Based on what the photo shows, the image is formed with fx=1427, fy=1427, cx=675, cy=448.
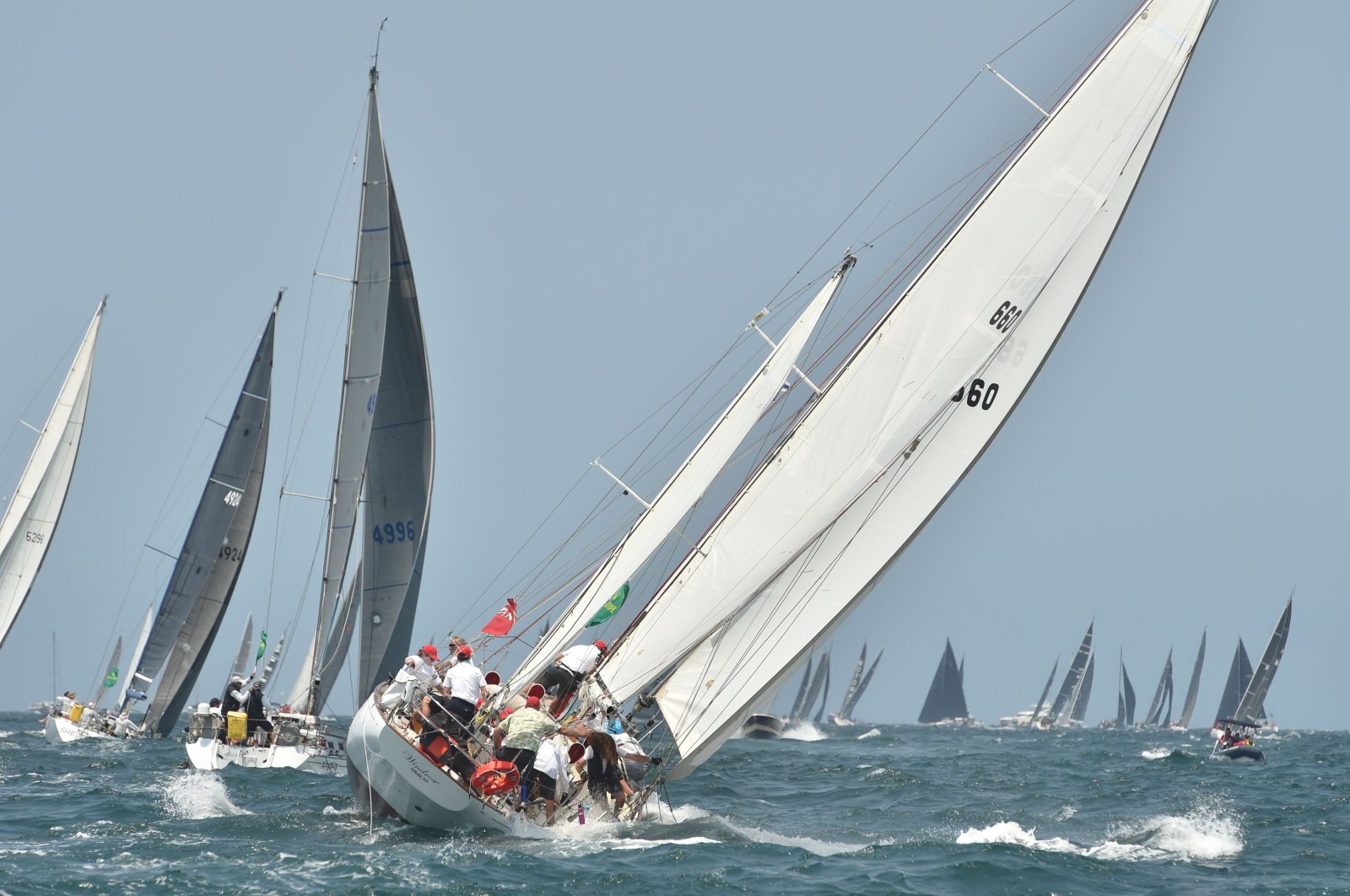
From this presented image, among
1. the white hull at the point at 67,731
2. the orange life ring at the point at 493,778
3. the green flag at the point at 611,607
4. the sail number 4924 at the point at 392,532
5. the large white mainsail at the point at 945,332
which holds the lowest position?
the white hull at the point at 67,731

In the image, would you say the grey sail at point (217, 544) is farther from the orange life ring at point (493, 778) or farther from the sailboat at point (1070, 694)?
the sailboat at point (1070, 694)

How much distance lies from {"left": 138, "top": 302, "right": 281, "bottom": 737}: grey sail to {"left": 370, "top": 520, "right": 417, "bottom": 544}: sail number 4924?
28.8 ft

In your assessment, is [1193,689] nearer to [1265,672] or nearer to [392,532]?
[1265,672]

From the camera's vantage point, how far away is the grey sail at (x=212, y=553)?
1385 inches

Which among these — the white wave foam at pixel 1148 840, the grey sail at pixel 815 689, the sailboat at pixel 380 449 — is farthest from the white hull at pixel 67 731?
the grey sail at pixel 815 689

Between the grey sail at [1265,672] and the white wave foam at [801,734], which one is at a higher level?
the grey sail at [1265,672]

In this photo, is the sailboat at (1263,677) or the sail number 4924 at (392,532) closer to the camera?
the sail number 4924 at (392,532)

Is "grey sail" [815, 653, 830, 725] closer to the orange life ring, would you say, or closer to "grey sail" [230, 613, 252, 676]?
"grey sail" [230, 613, 252, 676]

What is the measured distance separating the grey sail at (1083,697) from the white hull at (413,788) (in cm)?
11560

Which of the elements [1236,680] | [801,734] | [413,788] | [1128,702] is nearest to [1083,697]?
[1128,702]

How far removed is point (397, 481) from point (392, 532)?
1.02 metres

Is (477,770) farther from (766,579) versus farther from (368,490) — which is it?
(368,490)

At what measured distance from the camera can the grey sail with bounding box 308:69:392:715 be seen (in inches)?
1098

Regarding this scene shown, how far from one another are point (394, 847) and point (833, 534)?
7.00 m
